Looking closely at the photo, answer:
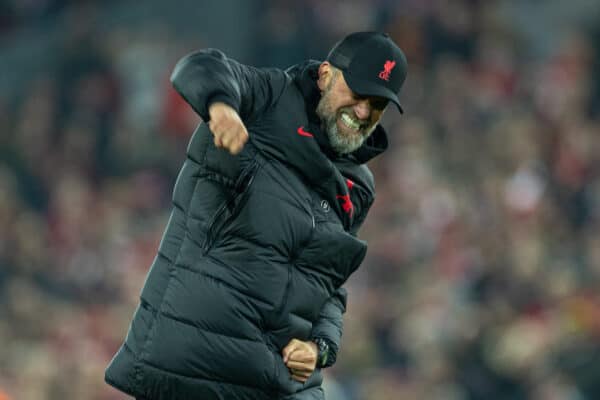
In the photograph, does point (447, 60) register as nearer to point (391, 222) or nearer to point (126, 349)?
point (391, 222)

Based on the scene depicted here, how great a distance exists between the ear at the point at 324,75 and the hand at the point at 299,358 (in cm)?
78

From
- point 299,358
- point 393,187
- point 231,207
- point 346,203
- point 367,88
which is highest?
point 393,187

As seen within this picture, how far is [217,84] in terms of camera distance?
3.42 meters

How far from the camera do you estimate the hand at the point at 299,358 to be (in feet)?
12.3

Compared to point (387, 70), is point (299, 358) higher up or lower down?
lower down

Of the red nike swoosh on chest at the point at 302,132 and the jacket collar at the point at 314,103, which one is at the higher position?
the jacket collar at the point at 314,103

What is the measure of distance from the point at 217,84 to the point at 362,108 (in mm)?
536

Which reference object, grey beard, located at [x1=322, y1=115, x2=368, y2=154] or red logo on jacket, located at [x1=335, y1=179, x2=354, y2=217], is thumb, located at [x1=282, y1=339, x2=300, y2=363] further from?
grey beard, located at [x1=322, y1=115, x2=368, y2=154]

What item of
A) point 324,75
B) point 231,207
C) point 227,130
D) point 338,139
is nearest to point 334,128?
point 338,139

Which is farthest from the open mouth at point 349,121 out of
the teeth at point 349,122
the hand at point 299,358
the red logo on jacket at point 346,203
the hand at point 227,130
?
the hand at point 299,358

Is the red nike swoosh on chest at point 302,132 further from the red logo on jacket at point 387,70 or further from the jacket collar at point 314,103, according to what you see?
the red logo on jacket at point 387,70

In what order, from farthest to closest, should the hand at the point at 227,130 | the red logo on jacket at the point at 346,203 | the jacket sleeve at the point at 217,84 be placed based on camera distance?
the red logo on jacket at the point at 346,203
the jacket sleeve at the point at 217,84
the hand at the point at 227,130

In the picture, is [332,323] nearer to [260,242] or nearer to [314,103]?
[260,242]

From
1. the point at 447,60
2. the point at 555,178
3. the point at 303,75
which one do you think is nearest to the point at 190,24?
the point at 447,60
